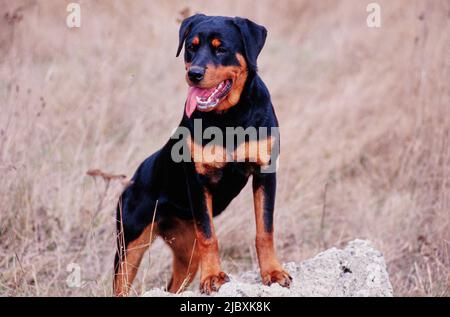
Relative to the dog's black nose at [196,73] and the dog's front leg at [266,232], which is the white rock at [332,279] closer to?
the dog's front leg at [266,232]

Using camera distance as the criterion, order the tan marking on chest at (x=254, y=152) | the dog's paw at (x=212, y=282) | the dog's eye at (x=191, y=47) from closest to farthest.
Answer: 1. the dog's paw at (x=212, y=282)
2. the tan marking on chest at (x=254, y=152)
3. the dog's eye at (x=191, y=47)

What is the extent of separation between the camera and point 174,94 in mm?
8805

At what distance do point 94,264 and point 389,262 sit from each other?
94.2 inches

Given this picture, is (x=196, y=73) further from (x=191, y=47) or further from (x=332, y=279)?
(x=332, y=279)

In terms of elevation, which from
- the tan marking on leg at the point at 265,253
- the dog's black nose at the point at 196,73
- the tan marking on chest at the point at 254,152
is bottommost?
the tan marking on leg at the point at 265,253

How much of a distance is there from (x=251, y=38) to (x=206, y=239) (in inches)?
45.5

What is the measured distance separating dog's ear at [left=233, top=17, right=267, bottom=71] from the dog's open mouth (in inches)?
7.2

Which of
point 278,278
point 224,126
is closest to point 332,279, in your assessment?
point 278,278

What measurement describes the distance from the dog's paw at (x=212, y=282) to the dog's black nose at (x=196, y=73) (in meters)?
1.05

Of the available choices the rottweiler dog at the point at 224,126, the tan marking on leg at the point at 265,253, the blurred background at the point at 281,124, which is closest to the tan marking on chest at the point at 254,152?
the rottweiler dog at the point at 224,126

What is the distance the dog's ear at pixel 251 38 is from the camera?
409 cm

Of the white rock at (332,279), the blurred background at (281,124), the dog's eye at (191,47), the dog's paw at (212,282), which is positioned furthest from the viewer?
the blurred background at (281,124)
